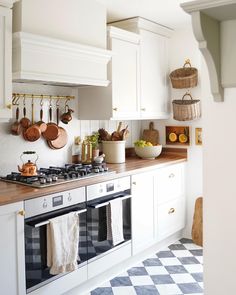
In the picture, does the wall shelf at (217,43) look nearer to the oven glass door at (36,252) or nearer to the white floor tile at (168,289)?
the oven glass door at (36,252)

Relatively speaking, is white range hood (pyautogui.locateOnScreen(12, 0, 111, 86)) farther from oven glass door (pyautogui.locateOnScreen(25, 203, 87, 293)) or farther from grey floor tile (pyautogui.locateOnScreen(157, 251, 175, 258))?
grey floor tile (pyautogui.locateOnScreen(157, 251, 175, 258))

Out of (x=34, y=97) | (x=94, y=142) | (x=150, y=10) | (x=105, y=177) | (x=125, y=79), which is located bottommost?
(x=105, y=177)

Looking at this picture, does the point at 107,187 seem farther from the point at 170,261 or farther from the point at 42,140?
the point at 170,261

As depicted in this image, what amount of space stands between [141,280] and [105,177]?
0.93 meters

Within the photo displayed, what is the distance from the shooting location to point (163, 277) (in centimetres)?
319

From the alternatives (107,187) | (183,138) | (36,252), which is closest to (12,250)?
(36,252)

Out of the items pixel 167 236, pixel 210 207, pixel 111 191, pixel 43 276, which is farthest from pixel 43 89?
pixel 210 207

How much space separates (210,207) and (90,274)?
1788 millimetres

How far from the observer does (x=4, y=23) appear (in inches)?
96.9

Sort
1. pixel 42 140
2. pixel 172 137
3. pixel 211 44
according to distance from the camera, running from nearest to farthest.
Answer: pixel 211 44 < pixel 42 140 < pixel 172 137

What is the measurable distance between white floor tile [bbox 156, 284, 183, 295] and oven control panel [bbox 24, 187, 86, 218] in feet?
3.14

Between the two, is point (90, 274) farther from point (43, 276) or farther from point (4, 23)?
point (4, 23)

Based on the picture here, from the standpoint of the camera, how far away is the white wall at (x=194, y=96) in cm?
408

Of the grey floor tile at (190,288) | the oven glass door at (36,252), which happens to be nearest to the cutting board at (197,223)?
the grey floor tile at (190,288)
